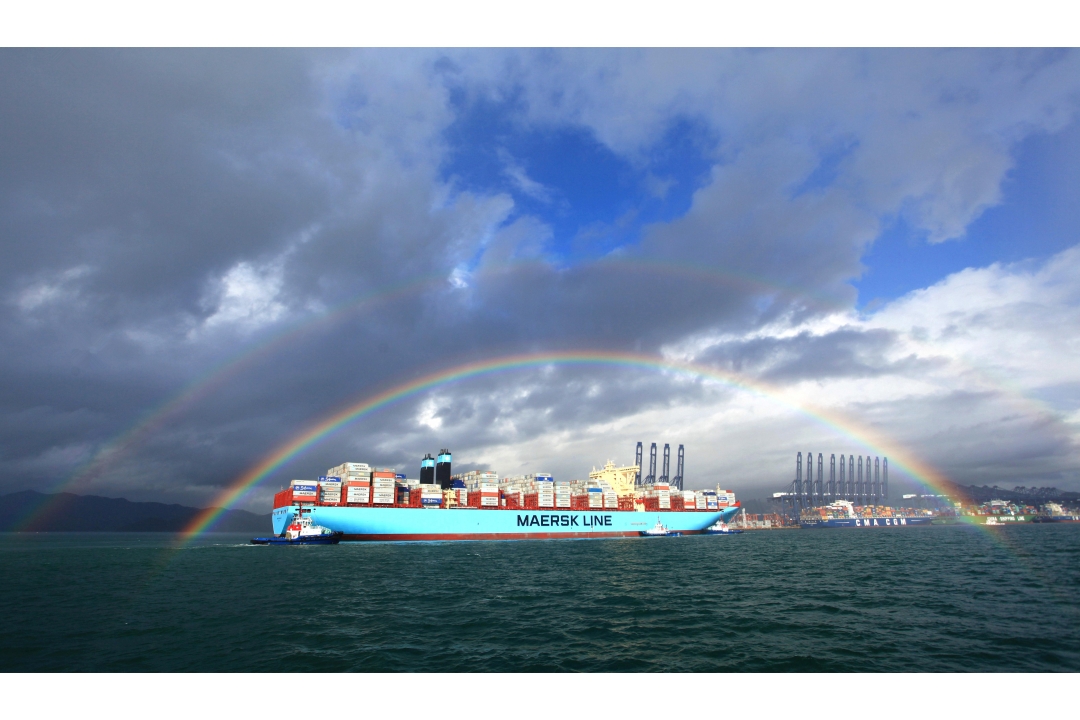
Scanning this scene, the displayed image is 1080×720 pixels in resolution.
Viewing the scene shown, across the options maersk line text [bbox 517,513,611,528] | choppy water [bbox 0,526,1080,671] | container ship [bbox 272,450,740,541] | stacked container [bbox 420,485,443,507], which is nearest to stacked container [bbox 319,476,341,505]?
container ship [bbox 272,450,740,541]

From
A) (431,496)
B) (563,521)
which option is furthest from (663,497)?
(431,496)

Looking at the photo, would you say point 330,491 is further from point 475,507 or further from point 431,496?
point 475,507

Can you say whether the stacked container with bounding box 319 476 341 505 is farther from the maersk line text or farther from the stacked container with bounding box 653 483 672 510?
the stacked container with bounding box 653 483 672 510

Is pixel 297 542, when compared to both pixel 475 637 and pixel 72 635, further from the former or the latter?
pixel 475 637

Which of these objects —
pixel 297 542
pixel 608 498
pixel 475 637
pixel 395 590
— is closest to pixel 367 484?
pixel 297 542

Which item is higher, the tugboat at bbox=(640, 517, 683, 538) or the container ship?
the container ship

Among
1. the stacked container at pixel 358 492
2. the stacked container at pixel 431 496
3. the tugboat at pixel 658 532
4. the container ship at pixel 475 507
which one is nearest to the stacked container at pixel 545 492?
the container ship at pixel 475 507
